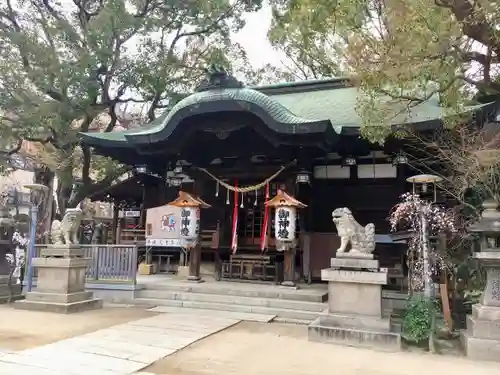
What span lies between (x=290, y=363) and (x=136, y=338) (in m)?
2.51

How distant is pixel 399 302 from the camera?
930 cm

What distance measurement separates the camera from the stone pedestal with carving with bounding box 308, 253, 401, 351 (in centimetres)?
671

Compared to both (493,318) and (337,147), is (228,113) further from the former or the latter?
(493,318)

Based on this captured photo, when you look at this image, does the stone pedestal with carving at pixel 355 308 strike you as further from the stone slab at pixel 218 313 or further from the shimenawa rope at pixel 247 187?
the shimenawa rope at pixel 247 187

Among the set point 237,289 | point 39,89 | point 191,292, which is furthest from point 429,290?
point 39,89

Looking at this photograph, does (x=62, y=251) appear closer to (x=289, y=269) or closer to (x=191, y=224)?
(x=191, y=224)

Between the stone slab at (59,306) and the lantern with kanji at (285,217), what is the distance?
171 inches

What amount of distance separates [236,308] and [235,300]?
31cm

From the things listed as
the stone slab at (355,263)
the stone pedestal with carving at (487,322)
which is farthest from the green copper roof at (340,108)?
the stone slab at (355,263)

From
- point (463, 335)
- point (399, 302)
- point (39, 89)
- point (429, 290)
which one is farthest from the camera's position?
point (39, 89)

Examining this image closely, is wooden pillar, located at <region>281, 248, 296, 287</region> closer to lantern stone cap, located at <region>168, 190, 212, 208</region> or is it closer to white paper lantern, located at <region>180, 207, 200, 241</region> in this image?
white paper lantern, located at <region>180, 207, 200, 241</region>

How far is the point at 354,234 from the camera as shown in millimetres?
7328

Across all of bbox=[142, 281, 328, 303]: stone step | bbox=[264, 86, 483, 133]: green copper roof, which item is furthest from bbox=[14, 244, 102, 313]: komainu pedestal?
bbox=[264, 86, 483, 133]: green copper roof

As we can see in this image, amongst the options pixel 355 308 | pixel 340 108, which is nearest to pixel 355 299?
pixel 355 308
